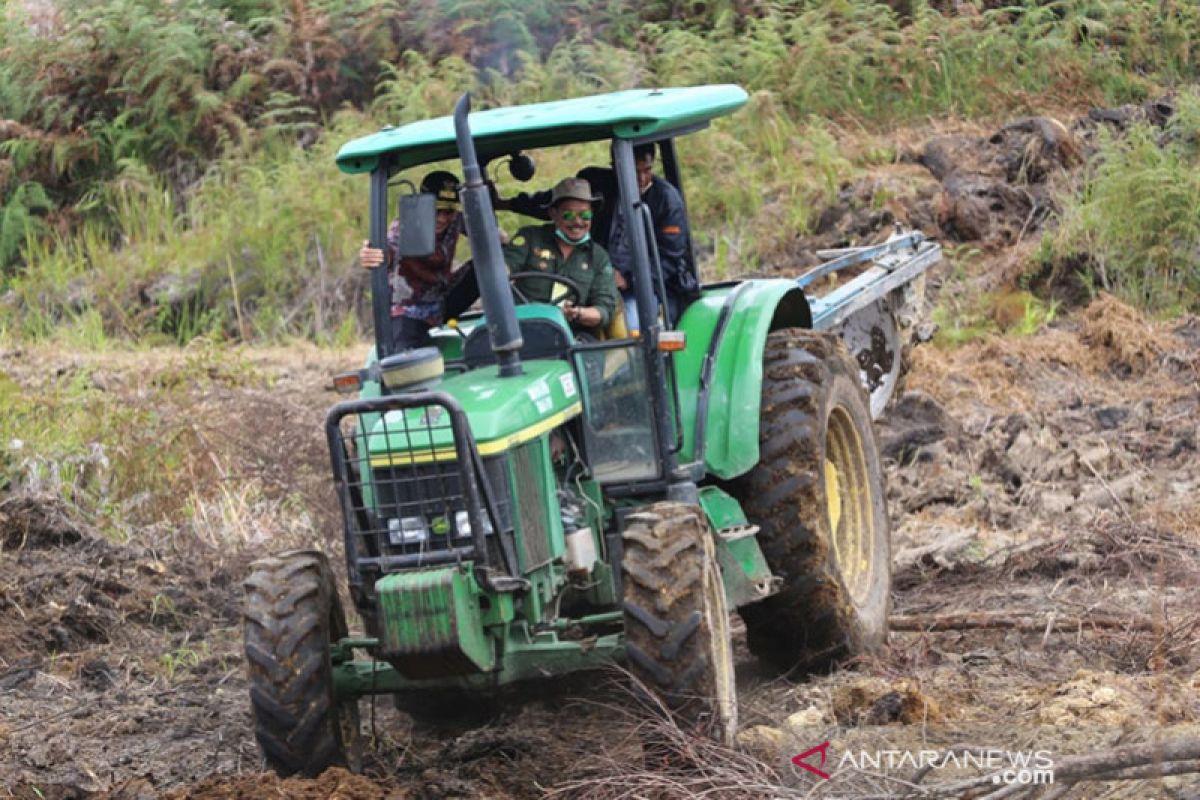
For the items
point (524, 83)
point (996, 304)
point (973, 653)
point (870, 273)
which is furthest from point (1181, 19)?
point (973, 653)

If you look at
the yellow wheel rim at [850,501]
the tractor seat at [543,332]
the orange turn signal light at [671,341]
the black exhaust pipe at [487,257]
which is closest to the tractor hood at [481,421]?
the black exhaust pipe at [487,257]

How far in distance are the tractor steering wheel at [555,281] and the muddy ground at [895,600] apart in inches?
60.0

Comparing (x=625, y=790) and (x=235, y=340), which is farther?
(x=235, y=340)

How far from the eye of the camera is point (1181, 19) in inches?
638

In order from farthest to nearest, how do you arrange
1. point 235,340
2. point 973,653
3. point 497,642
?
point 235,340 < point 973,653 < point 497,642

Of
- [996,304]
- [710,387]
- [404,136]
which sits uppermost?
[404,136]

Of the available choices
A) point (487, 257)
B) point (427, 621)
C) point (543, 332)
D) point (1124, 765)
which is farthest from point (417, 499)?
point (1124, 765)

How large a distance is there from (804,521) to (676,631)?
5.05ft

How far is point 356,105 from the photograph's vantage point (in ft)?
58.3

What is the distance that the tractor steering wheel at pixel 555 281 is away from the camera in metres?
7.20

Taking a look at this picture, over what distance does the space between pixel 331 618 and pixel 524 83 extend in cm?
1056

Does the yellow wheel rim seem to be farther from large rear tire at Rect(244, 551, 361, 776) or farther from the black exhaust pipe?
large rear tire at Rect(244, 551, 361, 776)

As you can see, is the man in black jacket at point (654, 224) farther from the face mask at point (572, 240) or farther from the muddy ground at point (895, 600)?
the muddy ground at point (895, 600)

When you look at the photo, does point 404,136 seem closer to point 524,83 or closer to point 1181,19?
point 524,83
